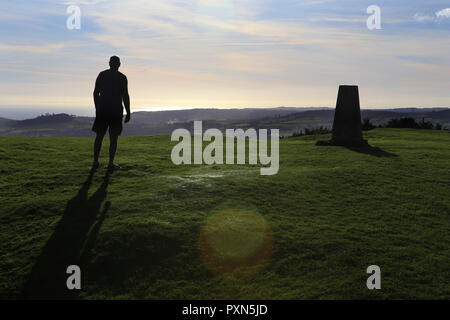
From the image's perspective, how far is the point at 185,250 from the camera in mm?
6574

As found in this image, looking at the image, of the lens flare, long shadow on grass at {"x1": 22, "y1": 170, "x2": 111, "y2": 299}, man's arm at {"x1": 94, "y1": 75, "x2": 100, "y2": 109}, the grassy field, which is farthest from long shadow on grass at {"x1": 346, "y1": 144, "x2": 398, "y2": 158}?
long shadow on grass at {"x1": 22, "y1": 170, "x2": 111, "y2": 299}

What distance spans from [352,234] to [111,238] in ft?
15.1

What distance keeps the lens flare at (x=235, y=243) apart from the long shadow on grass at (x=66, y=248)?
212 centimetres

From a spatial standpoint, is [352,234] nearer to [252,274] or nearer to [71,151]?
[252,274]

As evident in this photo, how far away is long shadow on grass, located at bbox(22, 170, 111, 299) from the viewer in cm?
580

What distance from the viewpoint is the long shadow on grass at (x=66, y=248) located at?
5801 millimetres

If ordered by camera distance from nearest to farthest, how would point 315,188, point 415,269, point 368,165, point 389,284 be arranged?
point 389,284, point 415,269, point 315,188, point 368,165

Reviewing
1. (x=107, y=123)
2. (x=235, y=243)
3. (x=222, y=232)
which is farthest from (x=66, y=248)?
(x=107, y=123)

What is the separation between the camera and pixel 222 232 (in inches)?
283

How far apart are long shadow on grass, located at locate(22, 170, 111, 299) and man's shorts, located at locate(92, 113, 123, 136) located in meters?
2.63

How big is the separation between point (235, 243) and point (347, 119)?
13.5 metres

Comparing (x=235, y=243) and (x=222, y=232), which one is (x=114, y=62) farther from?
(x=235, y=243)

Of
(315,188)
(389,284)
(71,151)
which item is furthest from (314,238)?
(71,151)

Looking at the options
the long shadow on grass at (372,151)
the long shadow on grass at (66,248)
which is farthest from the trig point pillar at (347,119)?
the long shadow on grass at (66,248)
